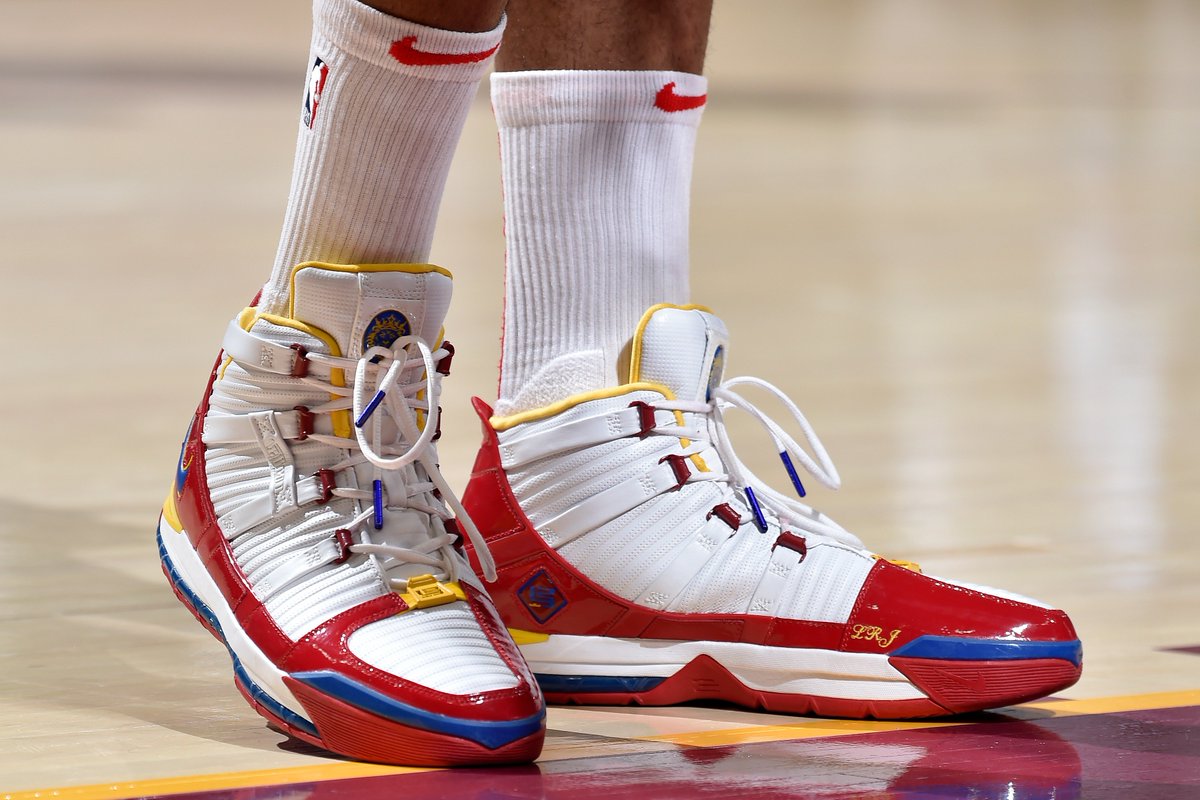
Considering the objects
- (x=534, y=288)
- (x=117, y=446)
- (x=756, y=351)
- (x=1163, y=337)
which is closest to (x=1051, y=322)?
(x=1163, y=337)

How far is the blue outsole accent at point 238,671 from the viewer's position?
111 cm

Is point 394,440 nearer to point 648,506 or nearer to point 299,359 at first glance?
point 299,359

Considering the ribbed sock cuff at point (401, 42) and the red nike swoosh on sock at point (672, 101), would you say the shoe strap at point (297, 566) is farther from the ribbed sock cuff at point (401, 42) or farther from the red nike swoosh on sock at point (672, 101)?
the red nike swoosh on sock at point (672, 101)

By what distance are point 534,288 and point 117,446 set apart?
1.07m

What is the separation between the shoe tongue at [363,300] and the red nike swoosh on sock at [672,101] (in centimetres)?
29

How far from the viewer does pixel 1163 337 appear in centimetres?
317

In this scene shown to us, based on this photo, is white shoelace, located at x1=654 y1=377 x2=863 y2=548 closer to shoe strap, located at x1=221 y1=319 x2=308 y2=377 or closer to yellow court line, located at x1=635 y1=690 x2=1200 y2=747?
yellow court line, located at x1=635 y1=690 x2=1200 y2=747

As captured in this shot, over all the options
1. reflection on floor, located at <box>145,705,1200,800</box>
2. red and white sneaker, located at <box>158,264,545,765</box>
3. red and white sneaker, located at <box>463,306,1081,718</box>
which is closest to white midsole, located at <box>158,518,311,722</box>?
red and white sneaker, located at <box>158,264,545,765</box>

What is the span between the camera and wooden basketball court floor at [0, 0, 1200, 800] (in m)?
1.10

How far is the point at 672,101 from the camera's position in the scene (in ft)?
4.52

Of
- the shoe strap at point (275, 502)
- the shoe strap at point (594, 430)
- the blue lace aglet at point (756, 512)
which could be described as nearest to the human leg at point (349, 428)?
the shoe strap at point (275, 502)

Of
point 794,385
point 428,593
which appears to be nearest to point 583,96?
point 428,593

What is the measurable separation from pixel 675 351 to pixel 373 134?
11.6 inches

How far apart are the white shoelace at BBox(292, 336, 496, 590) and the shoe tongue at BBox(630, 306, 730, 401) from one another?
0.59 ft
